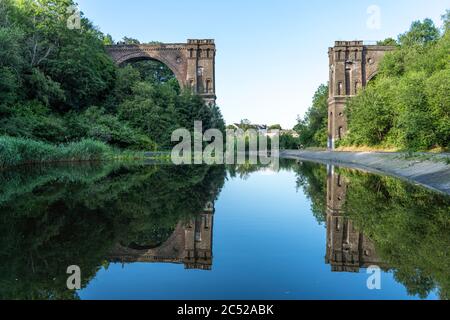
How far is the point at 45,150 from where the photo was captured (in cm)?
2047

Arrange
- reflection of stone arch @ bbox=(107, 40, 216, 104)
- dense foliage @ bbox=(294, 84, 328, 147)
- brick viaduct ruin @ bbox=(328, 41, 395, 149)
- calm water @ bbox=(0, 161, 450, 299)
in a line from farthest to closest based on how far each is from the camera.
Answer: dense foliage @ bbox=(294, 84, 328, 147) → brick viaduct ruin @ bbox=(328, 41, 395, 149) → reflection of stone arch @ bbox=(107, 40, 216, 104) → calm water @ bbox=(0, 161, 450, 299)

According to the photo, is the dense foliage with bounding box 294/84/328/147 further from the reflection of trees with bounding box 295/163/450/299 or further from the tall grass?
the reflection of trees with bounding box 295/163/450/299

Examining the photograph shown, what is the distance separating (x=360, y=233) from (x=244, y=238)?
5.60ft

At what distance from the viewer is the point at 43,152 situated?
66.7ft

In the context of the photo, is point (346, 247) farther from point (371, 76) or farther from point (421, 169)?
point (371, 76)

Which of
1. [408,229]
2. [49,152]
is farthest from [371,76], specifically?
[408,229]

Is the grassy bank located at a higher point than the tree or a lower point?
lower

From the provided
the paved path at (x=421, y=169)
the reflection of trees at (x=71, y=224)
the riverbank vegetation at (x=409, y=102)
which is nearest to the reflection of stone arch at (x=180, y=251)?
the reflection of trees at (x=71, y=224)

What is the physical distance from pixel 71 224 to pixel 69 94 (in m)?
29.1

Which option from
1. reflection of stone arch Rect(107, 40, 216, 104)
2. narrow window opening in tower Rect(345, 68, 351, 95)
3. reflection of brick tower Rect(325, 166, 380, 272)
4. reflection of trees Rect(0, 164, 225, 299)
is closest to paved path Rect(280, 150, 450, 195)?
reflection of brick tower Rect(325, 166, 380, 272)

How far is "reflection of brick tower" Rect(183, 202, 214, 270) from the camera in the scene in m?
4.47

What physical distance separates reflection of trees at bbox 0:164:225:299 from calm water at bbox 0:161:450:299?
0.05 feet

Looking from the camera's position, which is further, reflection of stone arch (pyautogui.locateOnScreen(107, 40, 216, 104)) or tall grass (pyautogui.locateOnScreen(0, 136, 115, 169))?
reflection of stone arch (pyautogui.locateOnScreen(107, 40, 216, 104))

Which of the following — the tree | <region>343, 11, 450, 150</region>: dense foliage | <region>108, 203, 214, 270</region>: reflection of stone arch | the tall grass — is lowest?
<region>108, 203, 214, 270</region>: reflection of stone arch
